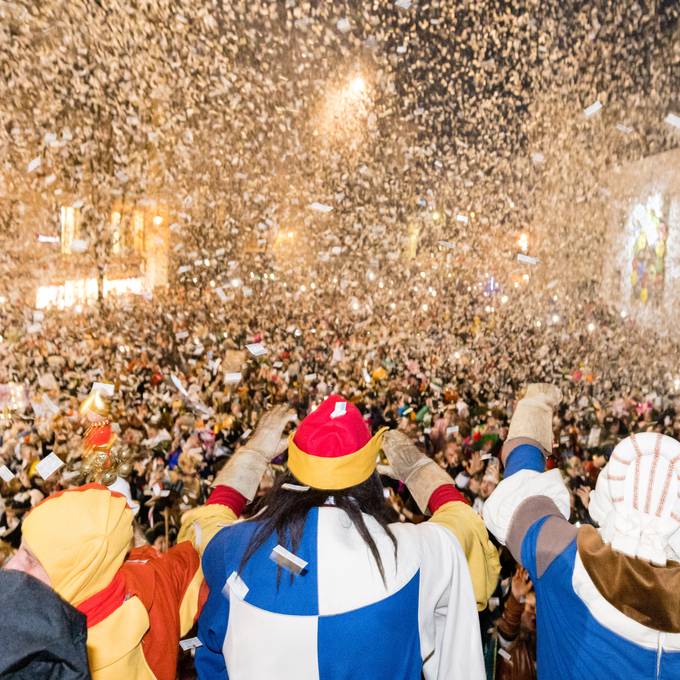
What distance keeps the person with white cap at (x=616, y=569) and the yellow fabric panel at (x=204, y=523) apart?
651mm

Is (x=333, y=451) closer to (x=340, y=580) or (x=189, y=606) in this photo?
(x=340, y=580)

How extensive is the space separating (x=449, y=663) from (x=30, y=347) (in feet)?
16.1

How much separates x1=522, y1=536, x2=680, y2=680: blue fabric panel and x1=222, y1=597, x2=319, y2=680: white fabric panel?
1.47 feet

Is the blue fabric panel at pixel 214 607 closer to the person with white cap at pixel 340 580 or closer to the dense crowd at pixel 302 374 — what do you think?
the person with white cap at pixel 340 580

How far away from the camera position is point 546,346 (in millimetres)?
5648

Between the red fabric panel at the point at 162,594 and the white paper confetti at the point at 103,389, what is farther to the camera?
the white paper confetti at the point at 103,389

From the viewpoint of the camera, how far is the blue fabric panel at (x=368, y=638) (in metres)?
1.03

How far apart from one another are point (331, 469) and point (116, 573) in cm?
48

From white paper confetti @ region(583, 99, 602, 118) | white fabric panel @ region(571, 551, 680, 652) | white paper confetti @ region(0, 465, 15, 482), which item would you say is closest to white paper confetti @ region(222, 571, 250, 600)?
white fabric panel @ region(571, 551, 680, 652)

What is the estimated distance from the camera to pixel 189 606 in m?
1.20

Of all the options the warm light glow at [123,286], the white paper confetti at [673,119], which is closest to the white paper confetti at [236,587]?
the warm light glow at [123,286]

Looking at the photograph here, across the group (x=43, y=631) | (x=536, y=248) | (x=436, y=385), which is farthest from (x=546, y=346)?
(x=43, y=631)

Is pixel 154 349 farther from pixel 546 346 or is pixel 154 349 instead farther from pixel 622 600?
pixel 622 600

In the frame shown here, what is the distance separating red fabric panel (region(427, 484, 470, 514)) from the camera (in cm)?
133
